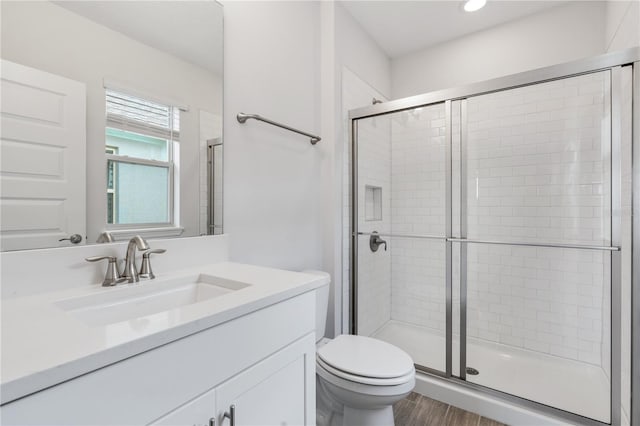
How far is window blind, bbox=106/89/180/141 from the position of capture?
1.02m

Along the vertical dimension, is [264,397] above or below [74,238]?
below

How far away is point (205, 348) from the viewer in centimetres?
68

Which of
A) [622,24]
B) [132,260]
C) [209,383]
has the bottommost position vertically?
[209,383]

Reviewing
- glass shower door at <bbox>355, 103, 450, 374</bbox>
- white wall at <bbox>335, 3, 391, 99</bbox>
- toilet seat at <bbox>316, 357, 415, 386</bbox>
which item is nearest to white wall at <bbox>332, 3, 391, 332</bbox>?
white wall at <bbox>335, 3, 391, 99</bbox>

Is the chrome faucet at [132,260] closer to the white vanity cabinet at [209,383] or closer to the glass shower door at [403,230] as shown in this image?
the white vanity cabinet at [209,383]

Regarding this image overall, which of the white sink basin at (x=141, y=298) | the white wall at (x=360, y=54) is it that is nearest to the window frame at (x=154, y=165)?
the white sink basin at (x=141, y=298)

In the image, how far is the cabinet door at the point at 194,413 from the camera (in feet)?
2.01

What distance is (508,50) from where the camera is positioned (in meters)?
2.31

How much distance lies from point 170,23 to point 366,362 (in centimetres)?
162

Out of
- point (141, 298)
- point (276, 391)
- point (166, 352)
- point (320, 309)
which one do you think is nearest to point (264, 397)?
point (276, 391)

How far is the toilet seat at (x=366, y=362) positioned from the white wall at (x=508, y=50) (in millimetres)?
2184

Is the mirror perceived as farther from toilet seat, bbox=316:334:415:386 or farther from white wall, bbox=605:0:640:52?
white wall, bbox=605:0:640:52

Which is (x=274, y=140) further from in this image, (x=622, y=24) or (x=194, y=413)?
(x=622, y=24)

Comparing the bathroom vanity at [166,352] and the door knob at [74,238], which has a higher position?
the door knob at [74,238]
